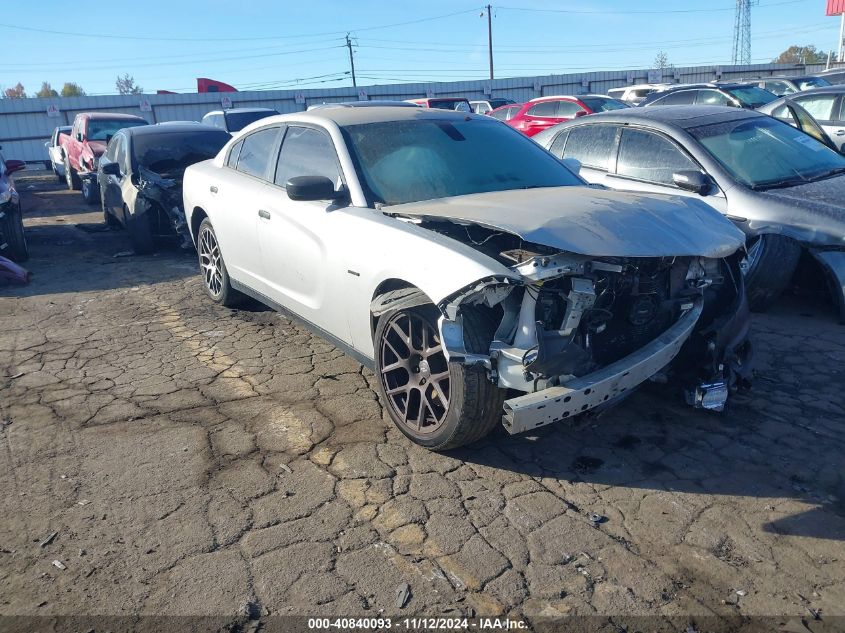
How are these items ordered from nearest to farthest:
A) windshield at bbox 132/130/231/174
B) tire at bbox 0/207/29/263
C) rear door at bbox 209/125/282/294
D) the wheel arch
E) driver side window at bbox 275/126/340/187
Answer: driver side window at bbox 275/126/340/187
rear door at bbox 209/125/282/294
the wheel arch
tire at bbox 0/207/29/263
windshield at bbox 132/130/231/174

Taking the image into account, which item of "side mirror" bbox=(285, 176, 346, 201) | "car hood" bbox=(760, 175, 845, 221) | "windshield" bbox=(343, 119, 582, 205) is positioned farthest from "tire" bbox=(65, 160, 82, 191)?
"car hood" bbox=(760, 175, 845, 221)

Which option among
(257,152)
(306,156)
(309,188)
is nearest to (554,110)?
(257,152)

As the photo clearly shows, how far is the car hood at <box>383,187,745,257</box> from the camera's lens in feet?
10.5

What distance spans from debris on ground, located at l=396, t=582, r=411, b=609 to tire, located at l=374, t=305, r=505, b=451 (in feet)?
2.90

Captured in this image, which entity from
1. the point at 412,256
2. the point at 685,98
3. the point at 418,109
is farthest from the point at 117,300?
the point at 685,98

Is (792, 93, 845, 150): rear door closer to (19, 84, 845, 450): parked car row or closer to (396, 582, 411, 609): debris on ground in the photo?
(19, 84, 845, 450): parked car row

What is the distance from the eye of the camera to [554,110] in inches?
611

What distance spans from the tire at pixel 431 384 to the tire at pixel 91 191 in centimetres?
1270

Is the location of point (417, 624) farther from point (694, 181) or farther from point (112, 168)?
point (112, 168)

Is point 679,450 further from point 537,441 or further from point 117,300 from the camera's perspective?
point 117,300

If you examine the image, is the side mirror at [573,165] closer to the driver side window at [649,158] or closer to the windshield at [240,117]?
the driver side window at [649,158]

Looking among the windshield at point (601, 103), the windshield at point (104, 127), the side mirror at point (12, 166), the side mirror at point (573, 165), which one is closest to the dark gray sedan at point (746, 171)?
the side mirror at point (573, 165)

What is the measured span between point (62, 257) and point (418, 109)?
6.78 metres

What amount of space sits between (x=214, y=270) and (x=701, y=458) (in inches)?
178
